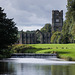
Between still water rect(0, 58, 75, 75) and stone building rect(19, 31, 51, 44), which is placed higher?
stone building rect(19, 31, 51, 44)

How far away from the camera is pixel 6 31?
153ft

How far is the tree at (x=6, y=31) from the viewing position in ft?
146

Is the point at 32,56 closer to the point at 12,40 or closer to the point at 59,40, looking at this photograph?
the point at 12,40

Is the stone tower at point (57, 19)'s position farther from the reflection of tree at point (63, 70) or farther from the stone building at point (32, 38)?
the reflection of tree at point (63, 70)

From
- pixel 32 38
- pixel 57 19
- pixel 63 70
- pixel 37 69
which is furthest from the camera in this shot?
pixel 57 19

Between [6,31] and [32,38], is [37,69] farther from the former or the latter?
[32,38]

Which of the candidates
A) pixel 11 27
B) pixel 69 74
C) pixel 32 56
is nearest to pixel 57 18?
pixel 32 56

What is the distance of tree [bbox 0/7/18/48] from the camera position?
4441 centimetres

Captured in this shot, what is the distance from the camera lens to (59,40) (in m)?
115

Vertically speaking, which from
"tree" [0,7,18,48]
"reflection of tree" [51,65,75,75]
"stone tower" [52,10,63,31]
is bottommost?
"reflection of tree" [51,65,75,75]

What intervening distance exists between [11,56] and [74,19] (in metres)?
18.2

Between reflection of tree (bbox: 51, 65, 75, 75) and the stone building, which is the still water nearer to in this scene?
reflection of tree (bbox: 51, 65, 75, 75)

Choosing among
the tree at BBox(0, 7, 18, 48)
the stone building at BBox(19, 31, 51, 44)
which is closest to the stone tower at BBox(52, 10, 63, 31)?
the stone building at BBox(19, 31, 51, 44)

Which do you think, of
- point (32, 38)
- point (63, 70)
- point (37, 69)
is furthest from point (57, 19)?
point (63, 70)
